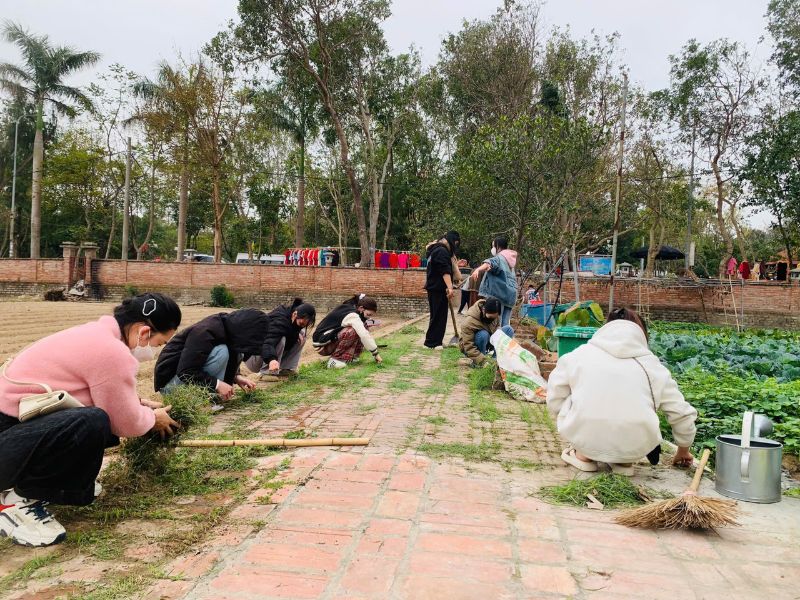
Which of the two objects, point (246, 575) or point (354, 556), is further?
point (354, 556)

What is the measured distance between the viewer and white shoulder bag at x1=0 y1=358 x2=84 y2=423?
248 centimetres

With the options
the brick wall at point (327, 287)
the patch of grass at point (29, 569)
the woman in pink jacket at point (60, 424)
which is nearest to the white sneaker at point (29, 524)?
the woman in pink jacket at point (60, 424)

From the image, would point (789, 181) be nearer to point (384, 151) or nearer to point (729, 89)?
point (729, 89)

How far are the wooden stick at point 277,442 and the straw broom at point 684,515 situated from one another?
173 cm

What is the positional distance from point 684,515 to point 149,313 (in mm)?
2625

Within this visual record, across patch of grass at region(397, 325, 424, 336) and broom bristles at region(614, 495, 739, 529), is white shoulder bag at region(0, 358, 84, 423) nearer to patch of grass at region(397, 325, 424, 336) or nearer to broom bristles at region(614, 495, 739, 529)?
broom bristles at region(614, 495, 739, 529)

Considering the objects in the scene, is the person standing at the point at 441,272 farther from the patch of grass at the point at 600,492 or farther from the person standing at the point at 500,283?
the patch of grass at the point at 600,492

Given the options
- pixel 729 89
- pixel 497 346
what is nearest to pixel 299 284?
pixel 729 89

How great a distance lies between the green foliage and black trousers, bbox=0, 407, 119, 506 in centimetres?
2148

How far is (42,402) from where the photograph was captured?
2486mm

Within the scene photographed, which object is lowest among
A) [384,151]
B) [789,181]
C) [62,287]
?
[62,287]

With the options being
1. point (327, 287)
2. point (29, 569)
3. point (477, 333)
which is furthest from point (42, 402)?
point (327, 287)

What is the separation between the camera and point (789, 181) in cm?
1928

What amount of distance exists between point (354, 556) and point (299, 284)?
21.8 metres
